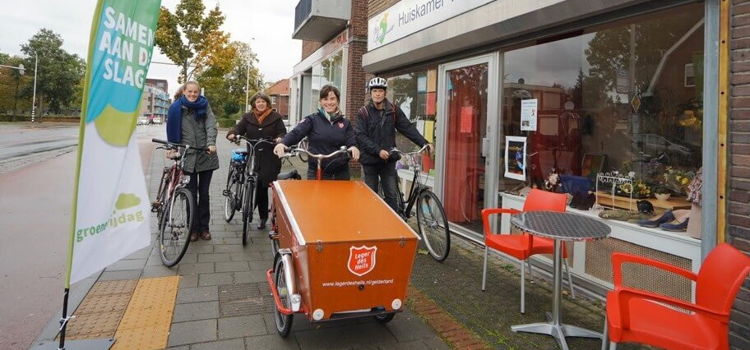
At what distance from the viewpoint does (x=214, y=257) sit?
16.9 ft

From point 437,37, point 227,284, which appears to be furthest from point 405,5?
point 227,284

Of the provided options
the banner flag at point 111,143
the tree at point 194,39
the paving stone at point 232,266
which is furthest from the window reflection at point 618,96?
the tree at point 194,39

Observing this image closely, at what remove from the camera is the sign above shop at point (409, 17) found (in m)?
6.07

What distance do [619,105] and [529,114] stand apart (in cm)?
90

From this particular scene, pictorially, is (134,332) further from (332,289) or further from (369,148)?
(369,148)

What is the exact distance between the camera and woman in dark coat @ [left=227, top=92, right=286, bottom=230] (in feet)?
19.8

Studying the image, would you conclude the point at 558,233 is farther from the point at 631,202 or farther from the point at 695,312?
the point at 631,202

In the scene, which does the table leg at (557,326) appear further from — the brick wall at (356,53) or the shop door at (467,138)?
the brick wall at (356,53)

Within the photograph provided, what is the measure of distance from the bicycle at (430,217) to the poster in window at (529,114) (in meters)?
1.16

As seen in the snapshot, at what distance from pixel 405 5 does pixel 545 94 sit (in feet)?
9.80

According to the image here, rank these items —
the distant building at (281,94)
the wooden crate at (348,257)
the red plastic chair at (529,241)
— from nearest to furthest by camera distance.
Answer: the wooden crate at (348,257) < the red plastic chair at (529,241) < the distant building at (281,94)

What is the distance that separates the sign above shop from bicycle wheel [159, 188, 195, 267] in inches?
149

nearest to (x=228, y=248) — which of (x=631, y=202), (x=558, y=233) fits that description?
(x=558, y=233)

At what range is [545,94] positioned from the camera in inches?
217
